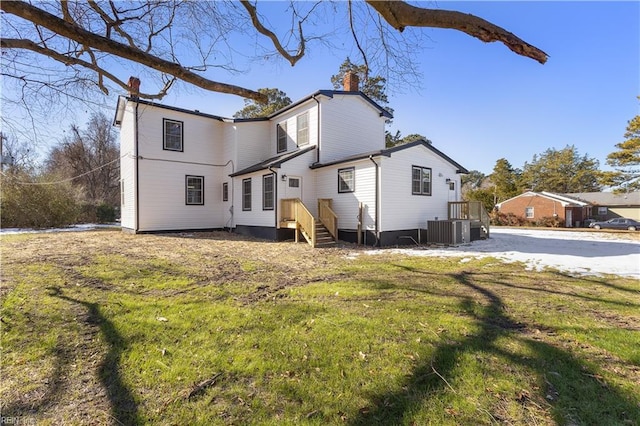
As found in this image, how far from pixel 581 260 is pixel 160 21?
11.6 m

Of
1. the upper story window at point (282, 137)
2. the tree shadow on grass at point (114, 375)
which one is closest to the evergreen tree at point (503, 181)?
the upper story window at point (282, 137)

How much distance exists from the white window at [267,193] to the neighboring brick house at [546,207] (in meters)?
33.5

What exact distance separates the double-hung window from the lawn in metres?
9.17

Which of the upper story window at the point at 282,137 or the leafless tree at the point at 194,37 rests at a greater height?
the upper story window at the point at 282,137

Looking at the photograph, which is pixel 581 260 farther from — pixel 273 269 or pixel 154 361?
pixel 154 361

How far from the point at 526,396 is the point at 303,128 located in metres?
14.0

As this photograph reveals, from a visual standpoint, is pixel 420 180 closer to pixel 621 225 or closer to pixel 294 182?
pixel 294 182

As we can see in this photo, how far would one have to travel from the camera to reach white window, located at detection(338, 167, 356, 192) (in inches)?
494

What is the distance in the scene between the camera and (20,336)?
11.1 feet

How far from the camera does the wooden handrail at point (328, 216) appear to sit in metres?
12.2

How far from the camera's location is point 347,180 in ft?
42.0

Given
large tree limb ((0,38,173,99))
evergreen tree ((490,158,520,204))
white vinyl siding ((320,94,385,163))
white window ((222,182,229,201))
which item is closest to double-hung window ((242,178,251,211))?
white window ((222,182,229,201))

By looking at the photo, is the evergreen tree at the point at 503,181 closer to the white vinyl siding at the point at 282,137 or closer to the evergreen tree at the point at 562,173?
the evergreen tree at the point at 562,173

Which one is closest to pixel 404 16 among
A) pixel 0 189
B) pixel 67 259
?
pixel 67 259
